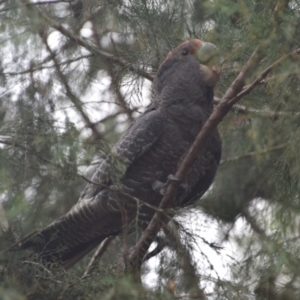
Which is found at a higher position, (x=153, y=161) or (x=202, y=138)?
(x=153, y=161)

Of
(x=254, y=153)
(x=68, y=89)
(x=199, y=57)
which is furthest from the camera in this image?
(x=254, y=153)

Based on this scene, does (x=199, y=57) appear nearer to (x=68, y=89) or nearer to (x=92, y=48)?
(x=92, y=48)

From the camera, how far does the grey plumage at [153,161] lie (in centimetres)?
455

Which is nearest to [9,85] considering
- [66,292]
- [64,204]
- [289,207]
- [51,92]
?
[51,92]

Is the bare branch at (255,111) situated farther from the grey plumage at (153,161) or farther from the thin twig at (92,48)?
the thin twig at (92,48)

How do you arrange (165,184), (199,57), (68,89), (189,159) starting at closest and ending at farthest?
(189,159) → (165,184) → (199,57) → (68,89)

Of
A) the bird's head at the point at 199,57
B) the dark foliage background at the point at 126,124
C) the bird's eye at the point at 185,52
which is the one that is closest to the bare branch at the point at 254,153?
the dark foliage background at the point at 126,124

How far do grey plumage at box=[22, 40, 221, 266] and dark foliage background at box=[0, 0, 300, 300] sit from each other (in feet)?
0.58

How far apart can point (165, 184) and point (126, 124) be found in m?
1.87

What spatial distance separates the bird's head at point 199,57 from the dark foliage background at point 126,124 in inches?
2.9

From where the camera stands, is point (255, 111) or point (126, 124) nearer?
point (255, 111)

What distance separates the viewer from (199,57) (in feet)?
15.0

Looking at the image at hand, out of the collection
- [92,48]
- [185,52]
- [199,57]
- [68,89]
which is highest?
[92,48]

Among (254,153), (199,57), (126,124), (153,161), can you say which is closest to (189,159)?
(153,161)
